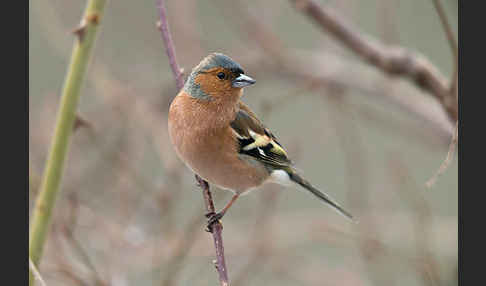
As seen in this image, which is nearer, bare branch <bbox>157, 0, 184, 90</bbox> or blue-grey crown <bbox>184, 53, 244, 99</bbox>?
bare branch <bbox>157, 0, 184, 90</bbox>

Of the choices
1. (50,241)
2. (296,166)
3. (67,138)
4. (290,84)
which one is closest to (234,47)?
(290,84)

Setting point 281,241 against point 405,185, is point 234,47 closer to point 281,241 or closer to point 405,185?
point 281,241

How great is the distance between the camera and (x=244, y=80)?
3.21m

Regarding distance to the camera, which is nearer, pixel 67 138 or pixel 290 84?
pixel 67 138

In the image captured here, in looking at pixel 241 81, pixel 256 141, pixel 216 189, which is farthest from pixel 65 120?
pixel 256 141

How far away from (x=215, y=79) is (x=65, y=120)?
1324 mm

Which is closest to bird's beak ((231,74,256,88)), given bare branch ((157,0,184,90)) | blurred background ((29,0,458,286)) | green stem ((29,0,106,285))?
blurred background ((29,0,458,286))

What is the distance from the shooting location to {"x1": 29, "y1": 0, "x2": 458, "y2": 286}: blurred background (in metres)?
3.27

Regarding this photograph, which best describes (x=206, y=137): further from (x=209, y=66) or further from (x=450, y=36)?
(x=450, y=36)

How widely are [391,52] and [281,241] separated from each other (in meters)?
1.59

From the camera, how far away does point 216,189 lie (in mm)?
3645

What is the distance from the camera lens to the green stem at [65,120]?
2.09 m

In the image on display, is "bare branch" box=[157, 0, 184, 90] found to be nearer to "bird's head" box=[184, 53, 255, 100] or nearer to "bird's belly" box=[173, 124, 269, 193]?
"bird's head" box=[184, 53, 255, 100]

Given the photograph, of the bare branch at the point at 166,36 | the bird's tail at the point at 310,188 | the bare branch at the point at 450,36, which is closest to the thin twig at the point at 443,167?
the bare branch at the point at 450,36
